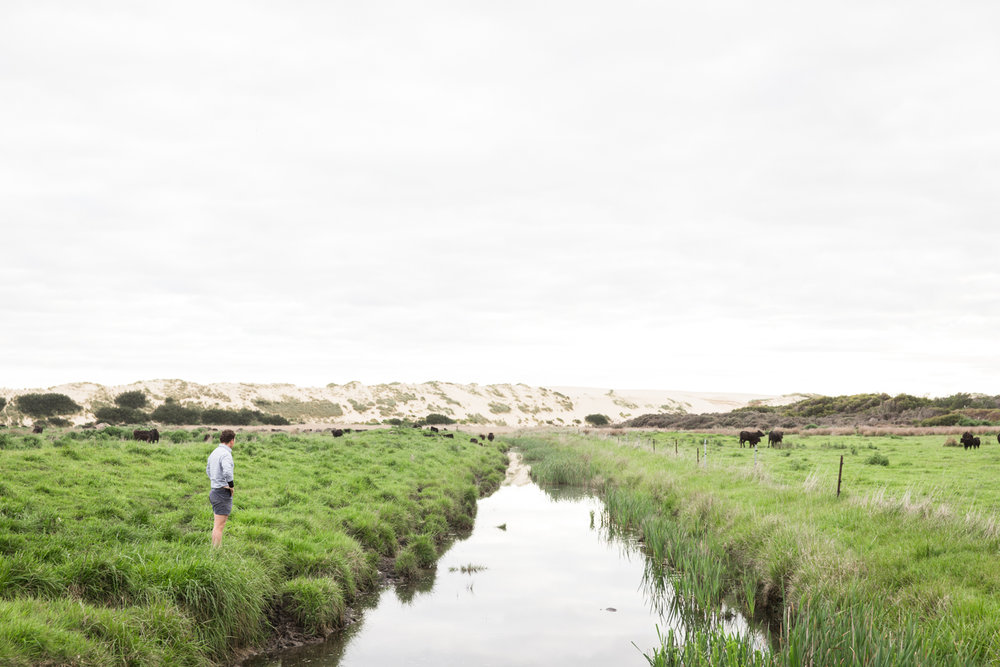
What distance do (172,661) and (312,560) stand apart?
475cm

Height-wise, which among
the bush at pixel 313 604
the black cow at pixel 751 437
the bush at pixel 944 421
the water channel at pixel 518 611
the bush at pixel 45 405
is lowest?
the bush at pixel 45 405

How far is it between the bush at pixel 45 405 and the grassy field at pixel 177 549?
7521 centimetres

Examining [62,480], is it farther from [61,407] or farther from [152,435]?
[61,407]

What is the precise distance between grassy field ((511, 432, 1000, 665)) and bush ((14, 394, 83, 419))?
89.4m

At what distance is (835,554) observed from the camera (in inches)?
481

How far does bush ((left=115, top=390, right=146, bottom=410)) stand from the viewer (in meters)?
96.4

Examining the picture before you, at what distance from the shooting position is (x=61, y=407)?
87438mm

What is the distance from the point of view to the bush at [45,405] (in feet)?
277

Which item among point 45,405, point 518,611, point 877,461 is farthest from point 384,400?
point 518,611

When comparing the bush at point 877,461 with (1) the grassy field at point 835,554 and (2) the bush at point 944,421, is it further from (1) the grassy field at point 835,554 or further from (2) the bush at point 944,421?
(2) the bush at point 944,421

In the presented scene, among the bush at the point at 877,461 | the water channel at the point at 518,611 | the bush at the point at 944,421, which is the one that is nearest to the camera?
the water channel at the point at 518,611

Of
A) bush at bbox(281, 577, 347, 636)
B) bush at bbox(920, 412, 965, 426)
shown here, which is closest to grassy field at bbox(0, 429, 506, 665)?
bush at bbox(281, 577, 347, 636)

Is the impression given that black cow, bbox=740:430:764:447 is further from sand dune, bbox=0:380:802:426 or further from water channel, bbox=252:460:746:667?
sand dune, bbox=0:380:802:426

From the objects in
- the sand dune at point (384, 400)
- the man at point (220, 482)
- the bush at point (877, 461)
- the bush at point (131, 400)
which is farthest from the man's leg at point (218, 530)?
the bush at point (131, 400)
